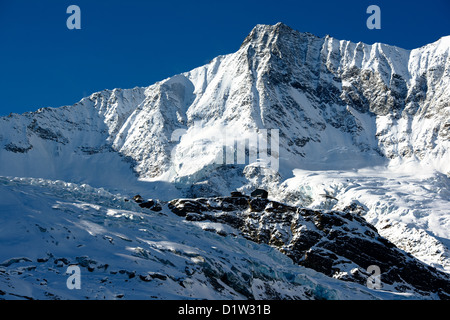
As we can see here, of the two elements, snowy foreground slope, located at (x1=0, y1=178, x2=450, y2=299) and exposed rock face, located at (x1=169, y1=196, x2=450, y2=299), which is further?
exposed rock face, located at (x1=169, y1=196, x2=450, y2=299)

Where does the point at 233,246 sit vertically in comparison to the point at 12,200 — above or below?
below

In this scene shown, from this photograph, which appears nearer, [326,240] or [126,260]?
[126,260]

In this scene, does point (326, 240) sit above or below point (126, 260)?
below

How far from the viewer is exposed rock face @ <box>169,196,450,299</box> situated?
125m

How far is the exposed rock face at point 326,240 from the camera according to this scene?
4926 inches

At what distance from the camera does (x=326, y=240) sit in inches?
5167

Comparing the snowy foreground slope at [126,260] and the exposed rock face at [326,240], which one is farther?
the exposed rock face at [326,240]

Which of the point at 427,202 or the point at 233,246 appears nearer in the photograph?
the point at 233,246
